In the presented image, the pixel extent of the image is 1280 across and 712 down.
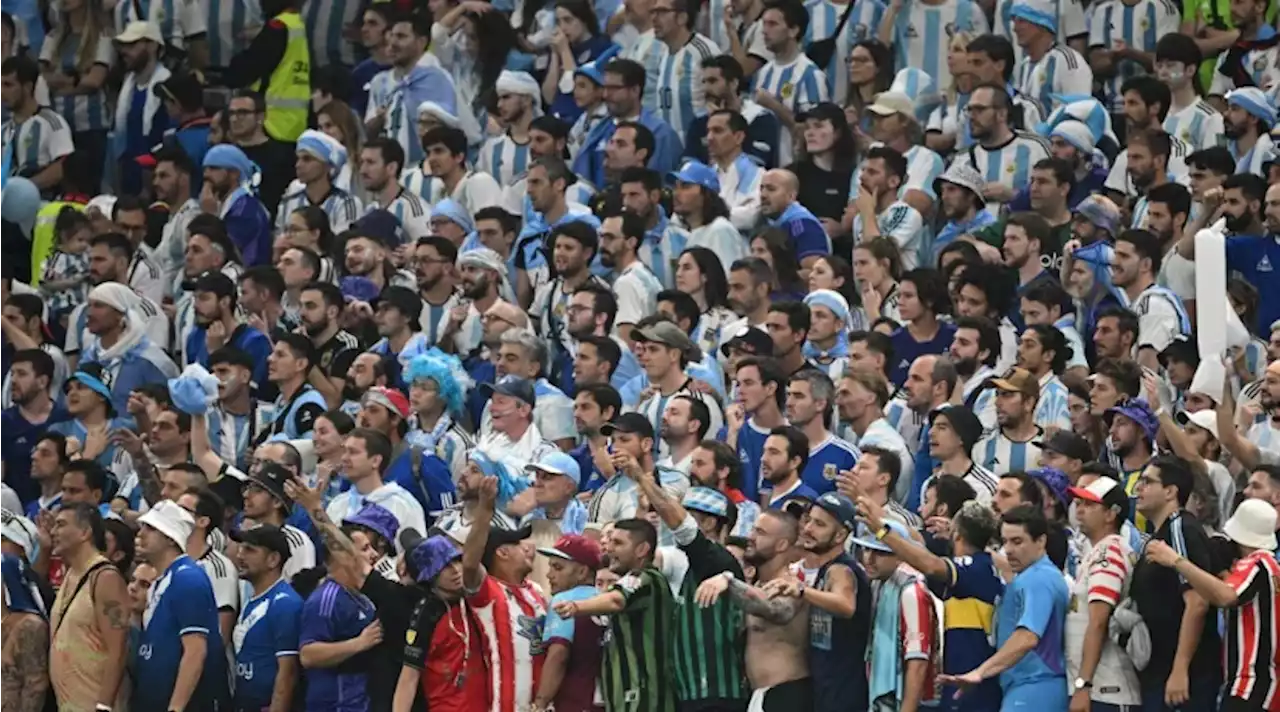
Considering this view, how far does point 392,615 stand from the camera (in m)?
15.3

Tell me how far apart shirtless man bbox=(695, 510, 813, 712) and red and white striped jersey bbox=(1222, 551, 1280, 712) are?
2.00m

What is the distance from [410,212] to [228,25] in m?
4.09

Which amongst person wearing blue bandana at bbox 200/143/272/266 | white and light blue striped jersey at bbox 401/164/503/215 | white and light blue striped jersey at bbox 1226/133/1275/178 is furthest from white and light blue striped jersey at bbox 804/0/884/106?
person wearing blue bandana at bbox 200/143/272/266

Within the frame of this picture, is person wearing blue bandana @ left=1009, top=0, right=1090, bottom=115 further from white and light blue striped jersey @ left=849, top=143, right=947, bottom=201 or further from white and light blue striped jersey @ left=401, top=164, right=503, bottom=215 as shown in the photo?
white and light blue striped jersey @ left=401, top=164, right=503, bottom=215

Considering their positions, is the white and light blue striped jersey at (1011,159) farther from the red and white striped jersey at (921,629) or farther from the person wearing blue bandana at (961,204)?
the red and white striped jersey at (921,629)

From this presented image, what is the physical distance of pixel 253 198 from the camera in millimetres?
21828

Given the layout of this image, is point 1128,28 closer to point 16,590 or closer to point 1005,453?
point 1005,453

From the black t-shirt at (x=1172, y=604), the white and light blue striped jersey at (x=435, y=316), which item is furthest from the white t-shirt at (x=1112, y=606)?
the white and light blue striped jersey at (x=435, y=316)

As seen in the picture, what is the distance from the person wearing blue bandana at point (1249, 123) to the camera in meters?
19.5

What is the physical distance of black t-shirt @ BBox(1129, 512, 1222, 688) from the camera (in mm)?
14406

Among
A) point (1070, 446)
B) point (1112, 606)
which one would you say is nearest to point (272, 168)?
point (1070, 446)

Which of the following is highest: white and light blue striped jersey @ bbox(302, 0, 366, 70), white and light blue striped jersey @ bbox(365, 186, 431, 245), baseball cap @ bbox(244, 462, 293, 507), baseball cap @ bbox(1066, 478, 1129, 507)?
white and light blue striped jersey @ bbox(302, 0, 366, 70)

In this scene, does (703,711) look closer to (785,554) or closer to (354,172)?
(785,554)

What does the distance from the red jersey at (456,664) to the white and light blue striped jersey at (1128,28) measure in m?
8.11
